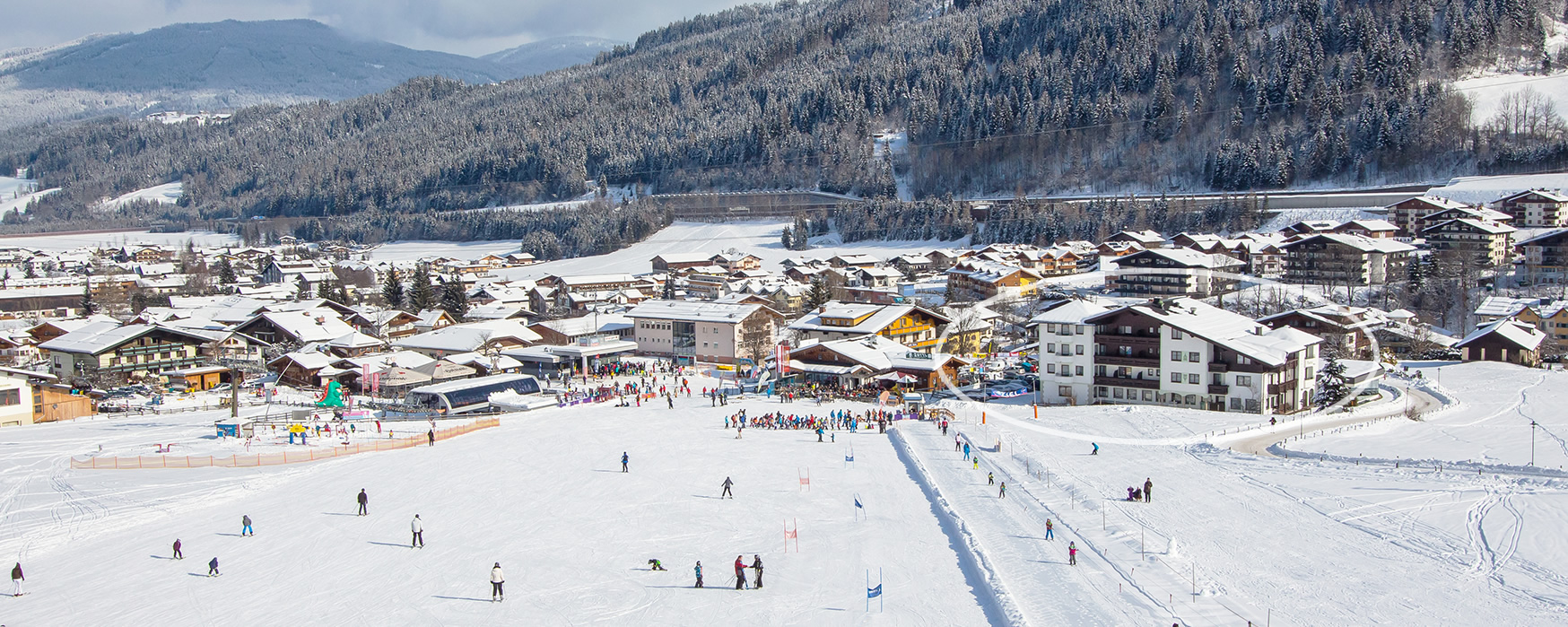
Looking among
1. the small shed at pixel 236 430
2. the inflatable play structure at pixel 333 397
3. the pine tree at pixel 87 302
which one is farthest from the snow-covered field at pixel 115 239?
the small shed at pixel 236 430

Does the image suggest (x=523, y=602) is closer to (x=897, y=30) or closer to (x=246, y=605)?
(x=246, y=605)

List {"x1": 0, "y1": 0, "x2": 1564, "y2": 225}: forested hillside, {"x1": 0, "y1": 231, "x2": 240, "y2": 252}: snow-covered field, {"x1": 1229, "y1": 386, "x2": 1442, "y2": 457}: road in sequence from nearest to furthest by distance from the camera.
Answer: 1. {"x1": 1229, "y1": 386, "x2": 1442, "y2": 457}: road
2. {"x1": 0, "y1": 0, "x2": 1564, "y2": 225}: forested hillside
3. {"x1": 0, "y1": 231, "x2": 240, "y2": 252}: snow-covered field

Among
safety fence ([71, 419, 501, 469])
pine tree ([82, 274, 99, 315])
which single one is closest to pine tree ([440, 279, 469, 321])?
pine tree ([82, 274, 99, 315])

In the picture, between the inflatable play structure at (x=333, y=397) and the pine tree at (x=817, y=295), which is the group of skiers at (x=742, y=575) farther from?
the pine tree at (x=817, y=295)

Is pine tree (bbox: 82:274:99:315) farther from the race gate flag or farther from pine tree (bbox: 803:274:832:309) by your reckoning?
the race gate flag

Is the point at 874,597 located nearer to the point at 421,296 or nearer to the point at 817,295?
the point at 817,295

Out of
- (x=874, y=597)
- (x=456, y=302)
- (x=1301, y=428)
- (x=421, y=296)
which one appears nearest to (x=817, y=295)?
(x=456, y=302)
